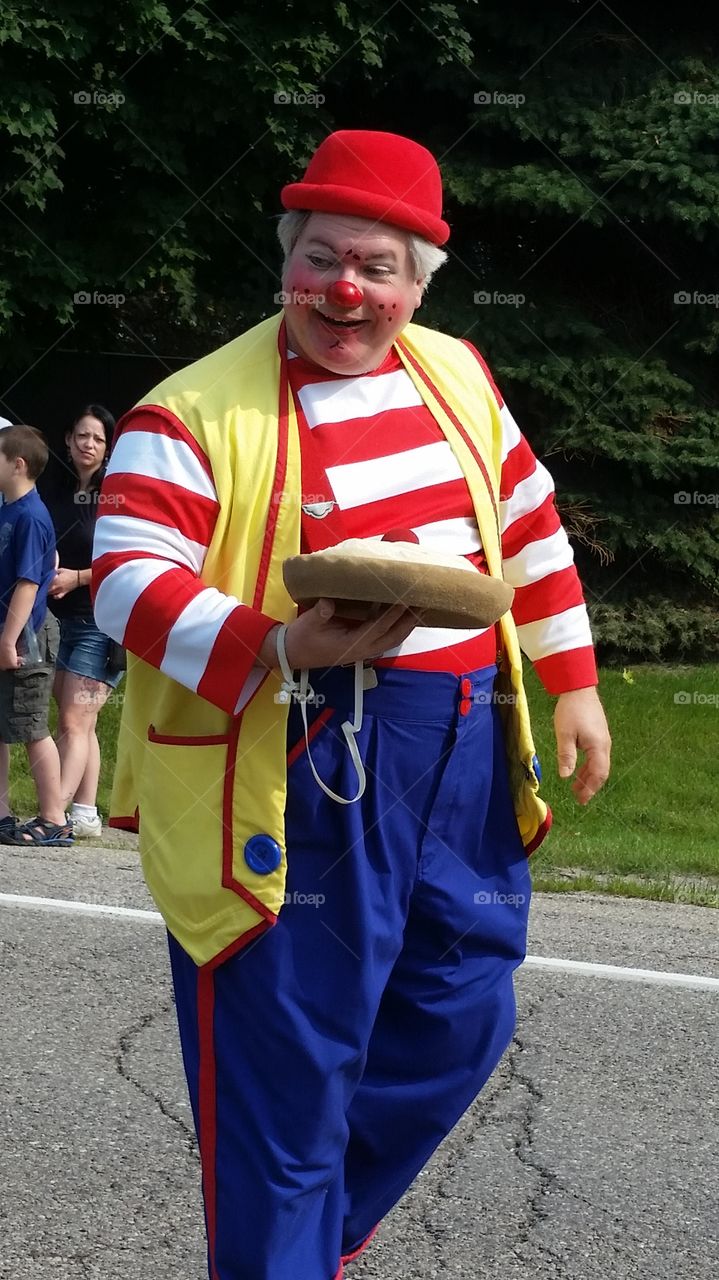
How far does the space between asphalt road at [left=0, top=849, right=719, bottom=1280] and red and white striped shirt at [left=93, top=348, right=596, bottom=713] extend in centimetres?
115

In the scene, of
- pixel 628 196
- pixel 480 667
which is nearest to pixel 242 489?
pixel 480 667

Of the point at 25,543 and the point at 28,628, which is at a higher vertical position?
the point at 25,543

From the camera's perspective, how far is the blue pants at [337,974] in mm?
2447

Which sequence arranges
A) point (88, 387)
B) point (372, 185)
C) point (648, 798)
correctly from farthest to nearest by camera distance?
point (88, 387), point (648, 798), point (372, 185)

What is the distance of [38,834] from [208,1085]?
469 centimetres

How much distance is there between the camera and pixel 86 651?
281 inches

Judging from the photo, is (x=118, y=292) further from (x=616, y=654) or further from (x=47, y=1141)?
(x=47, y=1141)

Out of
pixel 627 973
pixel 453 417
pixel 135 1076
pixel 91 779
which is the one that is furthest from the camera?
pixel 91 779

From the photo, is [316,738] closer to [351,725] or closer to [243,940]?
[351,725]

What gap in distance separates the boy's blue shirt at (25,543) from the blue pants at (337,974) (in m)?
4.29

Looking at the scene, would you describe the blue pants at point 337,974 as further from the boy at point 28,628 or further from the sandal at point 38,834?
the sandal at point 38,834

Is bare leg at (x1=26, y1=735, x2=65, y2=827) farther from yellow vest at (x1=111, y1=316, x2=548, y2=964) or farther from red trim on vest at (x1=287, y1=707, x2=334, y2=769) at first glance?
red trim on vest at (x1=287, y1=707, x2=334, y2=769)

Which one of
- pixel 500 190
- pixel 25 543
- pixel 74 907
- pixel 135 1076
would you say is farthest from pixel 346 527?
pixel 500 190

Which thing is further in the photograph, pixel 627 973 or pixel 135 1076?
pixel 627 973
